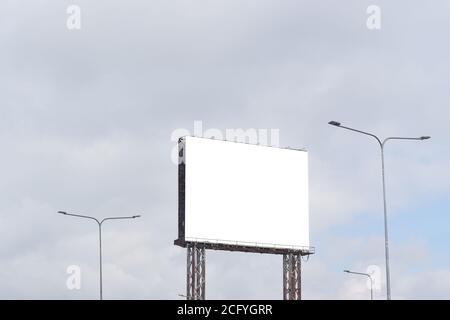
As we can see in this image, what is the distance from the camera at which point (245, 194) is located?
111688 millimetres

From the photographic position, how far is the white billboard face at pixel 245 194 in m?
107

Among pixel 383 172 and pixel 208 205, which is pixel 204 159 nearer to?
pixel 208 205

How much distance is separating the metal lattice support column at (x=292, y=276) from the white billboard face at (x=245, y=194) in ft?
7.62

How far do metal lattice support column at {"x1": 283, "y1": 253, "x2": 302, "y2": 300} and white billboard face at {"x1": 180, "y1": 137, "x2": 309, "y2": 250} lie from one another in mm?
2322

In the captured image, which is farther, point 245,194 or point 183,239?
point 245,194

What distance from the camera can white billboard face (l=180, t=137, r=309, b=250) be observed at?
106562 millimetres

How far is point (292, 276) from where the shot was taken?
381 feet

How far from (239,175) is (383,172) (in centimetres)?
6044

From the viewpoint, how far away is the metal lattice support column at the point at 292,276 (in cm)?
11412

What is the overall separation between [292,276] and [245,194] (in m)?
12.4

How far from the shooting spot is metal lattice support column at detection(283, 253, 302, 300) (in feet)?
374
